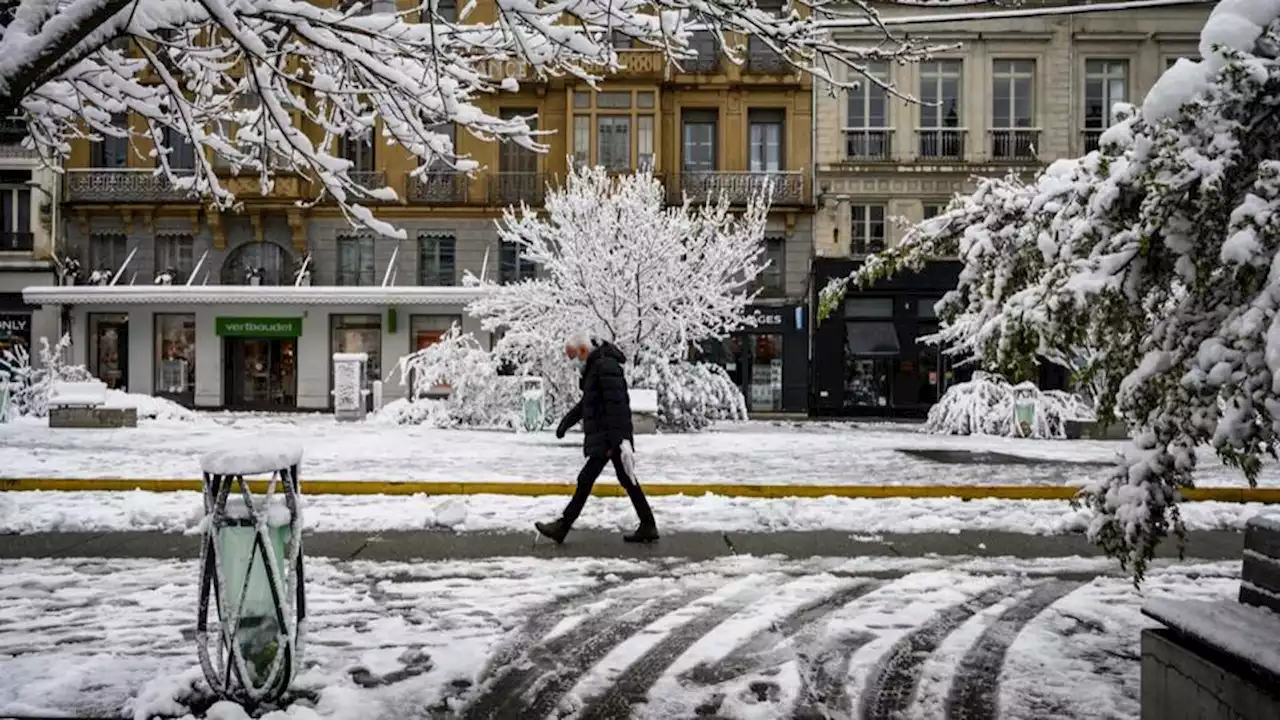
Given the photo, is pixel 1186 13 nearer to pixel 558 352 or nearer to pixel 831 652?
pixel 558 352

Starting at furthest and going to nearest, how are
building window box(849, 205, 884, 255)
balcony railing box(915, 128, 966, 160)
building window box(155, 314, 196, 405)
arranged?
building window box(155, 314, 196, 405) → building window box(849, 205, 884, 255) → balcony railing box(915, 128, 966, 160)

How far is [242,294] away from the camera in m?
30.3

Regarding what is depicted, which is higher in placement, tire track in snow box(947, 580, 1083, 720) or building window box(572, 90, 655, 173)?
building window box(572, 90, 655, 173)

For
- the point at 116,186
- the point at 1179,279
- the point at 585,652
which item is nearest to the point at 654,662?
the point at 585,652

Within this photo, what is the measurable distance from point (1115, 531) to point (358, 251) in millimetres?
30981

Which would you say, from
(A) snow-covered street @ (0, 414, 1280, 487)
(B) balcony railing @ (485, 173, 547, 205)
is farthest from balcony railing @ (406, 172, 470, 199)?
(A) snow-covered street @ (0, 414, 1280, 487)

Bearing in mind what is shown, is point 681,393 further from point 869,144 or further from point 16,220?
point 16,220

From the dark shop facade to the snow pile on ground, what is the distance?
64.7ft

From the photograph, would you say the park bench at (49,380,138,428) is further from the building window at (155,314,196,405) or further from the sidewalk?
the sidewalk

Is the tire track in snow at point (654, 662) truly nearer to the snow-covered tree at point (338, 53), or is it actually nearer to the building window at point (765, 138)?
the snow-covered tree at point (338, 53)

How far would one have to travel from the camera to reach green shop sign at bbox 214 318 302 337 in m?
31.5

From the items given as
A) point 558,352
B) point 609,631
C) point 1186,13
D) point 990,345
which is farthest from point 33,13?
point 1186,13

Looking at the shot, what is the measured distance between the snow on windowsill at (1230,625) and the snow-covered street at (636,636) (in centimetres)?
95

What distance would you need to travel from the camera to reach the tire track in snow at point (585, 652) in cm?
435
